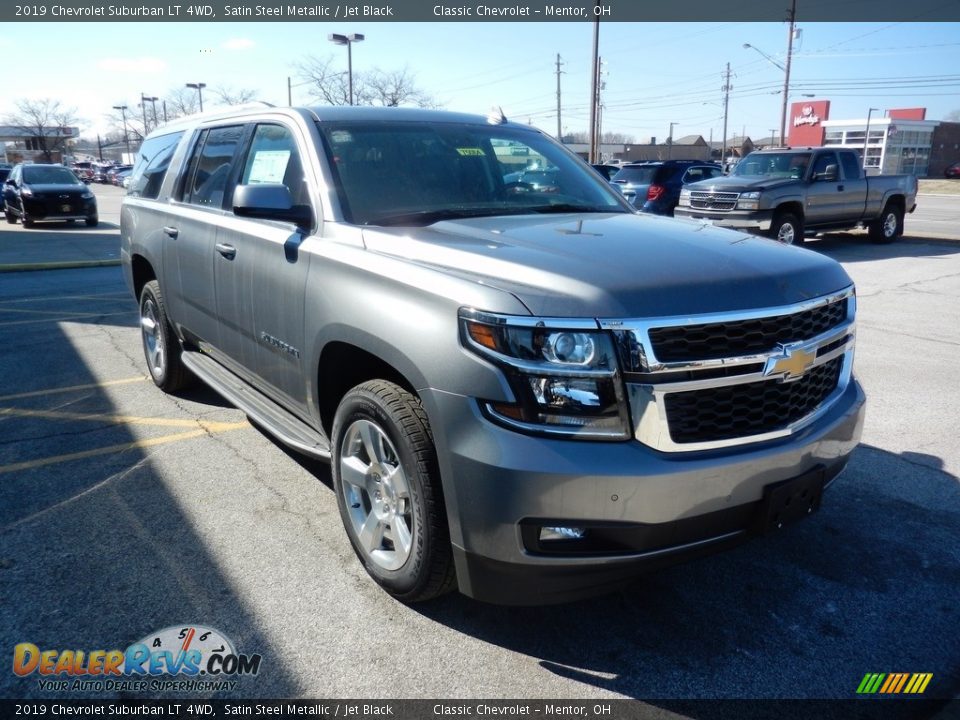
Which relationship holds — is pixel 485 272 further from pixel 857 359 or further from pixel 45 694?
pixel 857 359

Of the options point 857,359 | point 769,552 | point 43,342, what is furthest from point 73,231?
point 769,552

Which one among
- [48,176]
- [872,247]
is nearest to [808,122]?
[872,247]

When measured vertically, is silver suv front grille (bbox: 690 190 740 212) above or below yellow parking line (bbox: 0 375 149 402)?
above

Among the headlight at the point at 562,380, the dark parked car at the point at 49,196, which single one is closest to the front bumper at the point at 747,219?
the headlight at the point at 562,380

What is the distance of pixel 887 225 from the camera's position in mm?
16672

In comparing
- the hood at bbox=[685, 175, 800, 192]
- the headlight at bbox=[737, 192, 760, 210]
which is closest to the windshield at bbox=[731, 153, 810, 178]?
the hood at bbox=[685, 175, 800, 192]

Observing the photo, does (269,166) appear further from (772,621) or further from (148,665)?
(772,621)

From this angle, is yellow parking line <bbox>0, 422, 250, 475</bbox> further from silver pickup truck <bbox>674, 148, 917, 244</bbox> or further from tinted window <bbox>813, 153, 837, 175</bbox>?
tinted window <bbox>813, 153, 837, 175</bbox>

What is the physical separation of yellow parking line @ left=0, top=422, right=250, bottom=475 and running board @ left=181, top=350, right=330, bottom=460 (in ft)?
1.42

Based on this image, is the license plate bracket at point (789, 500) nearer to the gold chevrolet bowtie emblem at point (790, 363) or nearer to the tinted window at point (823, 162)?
the gold chevrolet bowtie emblem at point (790, 363)

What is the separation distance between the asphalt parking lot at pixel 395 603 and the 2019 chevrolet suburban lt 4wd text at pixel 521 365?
0.31m

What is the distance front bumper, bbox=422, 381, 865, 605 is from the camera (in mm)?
2297

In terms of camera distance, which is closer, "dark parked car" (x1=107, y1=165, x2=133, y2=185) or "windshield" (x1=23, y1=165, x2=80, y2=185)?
"windshield" (x1=23, y1=165, x2=80, y2=185)

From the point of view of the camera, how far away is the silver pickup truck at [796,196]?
13.9 metres
